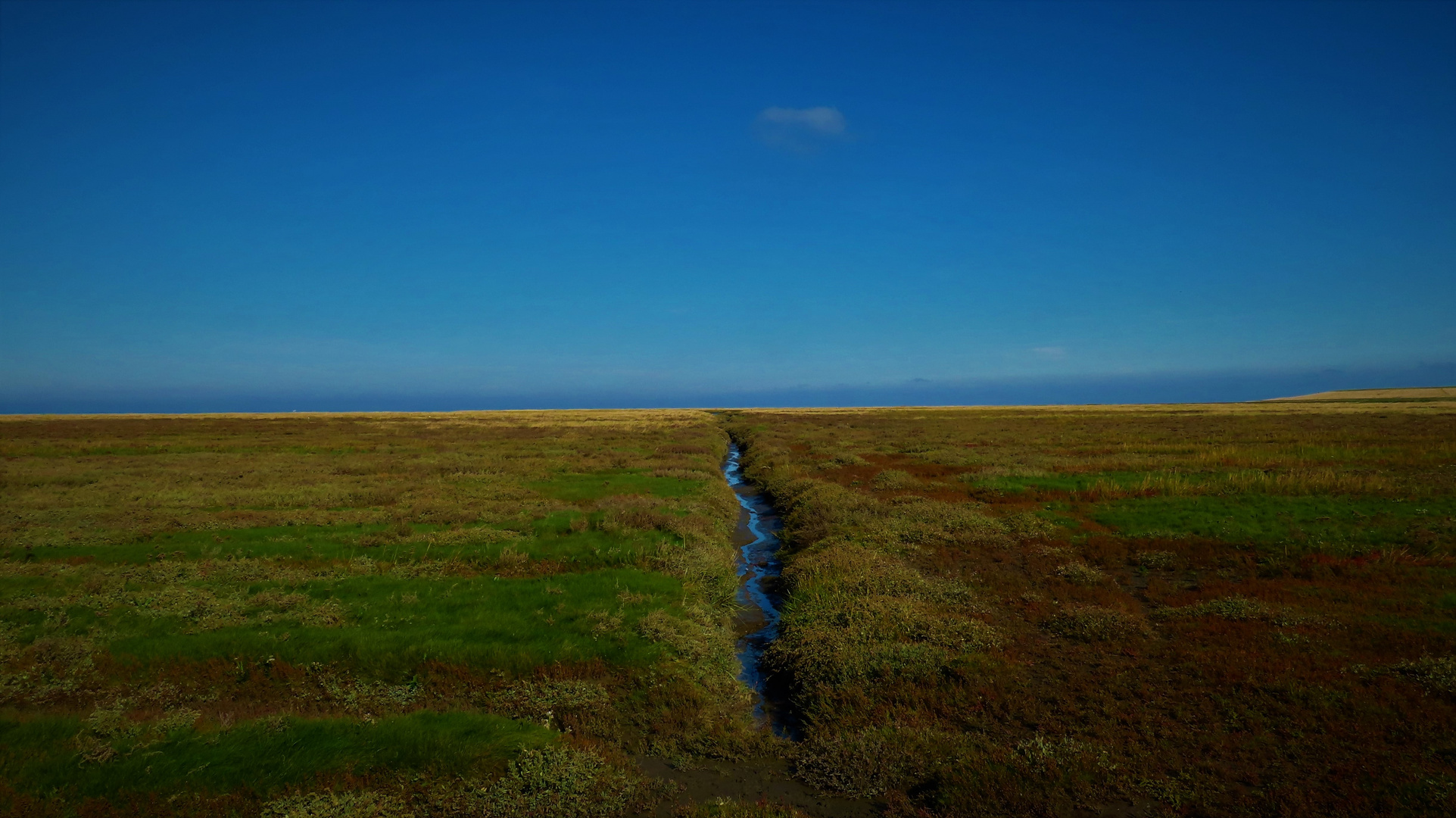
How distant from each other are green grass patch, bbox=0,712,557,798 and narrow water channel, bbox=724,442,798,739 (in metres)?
4.47

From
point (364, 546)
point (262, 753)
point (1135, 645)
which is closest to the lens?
point (262, 753)

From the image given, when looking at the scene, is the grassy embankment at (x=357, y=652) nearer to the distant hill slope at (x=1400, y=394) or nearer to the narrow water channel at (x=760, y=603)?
the narrow water channel at (x=760, y=603)

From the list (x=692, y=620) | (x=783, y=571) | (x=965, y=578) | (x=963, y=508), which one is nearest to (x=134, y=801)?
(x=692, y=620)

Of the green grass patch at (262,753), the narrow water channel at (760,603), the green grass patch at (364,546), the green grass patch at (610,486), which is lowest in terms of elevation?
the narrow water channel at (760,603)

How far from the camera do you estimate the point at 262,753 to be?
934 cm

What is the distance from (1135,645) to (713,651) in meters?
9.16

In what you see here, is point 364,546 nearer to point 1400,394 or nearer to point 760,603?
point 760,603

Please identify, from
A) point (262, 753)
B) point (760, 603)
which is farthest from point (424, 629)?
point (760, 603)

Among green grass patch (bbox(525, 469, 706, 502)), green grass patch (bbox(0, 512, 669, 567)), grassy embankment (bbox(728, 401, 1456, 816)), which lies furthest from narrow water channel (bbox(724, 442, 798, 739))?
green grass patch (bbox(525, 469, 706, 502))

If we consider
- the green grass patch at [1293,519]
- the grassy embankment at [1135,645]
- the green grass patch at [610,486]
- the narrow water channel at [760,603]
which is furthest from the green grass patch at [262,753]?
the green grass patch at [1293,519]

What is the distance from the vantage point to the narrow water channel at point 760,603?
41.3 feet

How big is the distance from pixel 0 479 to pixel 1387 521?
65.9m

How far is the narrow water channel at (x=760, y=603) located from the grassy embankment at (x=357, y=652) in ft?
2.21

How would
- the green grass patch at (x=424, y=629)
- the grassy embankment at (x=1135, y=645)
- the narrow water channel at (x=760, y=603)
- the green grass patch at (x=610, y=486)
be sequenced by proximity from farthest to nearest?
the green grass patch at (x=610, y=486) → the green grass patch at (x=424, y=629) → the narrow water channel at (x=760, y=603) → the grassy embankment at (x=1135, y=645)
